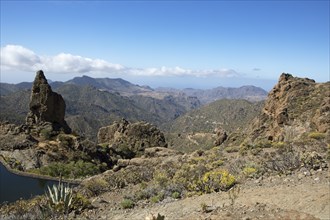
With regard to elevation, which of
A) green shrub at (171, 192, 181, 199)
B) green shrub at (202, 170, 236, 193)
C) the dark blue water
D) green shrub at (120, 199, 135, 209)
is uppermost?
green shrub at (202, 170, 236, 193)

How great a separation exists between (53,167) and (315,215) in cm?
Answer: 3152

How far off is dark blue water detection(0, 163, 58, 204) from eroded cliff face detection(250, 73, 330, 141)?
75.5 feet

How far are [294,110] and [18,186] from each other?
106ft

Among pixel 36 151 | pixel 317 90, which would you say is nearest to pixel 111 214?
pixel 36 151

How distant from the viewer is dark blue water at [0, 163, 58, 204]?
91.4 ft

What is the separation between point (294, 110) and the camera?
44.9 m

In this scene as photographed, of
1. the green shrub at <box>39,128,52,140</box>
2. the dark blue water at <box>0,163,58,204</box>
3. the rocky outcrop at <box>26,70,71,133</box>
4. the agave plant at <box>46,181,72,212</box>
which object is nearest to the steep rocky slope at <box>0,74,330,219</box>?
the agave plant at <box>46,181,72,212</box>

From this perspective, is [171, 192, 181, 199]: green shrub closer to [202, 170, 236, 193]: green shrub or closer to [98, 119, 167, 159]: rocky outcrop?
[202, 170, 236, 193]: green shrub

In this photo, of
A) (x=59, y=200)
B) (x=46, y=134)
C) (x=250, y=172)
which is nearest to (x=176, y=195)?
(x=250, y=172)

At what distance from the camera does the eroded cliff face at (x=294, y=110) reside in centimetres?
3578

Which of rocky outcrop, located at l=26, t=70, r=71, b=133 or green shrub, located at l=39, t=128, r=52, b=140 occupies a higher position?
rocky outcrop, located at l=26, t=70, r=71, b=133

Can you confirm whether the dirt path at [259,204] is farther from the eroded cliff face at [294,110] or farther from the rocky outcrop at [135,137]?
the rocky outcrop at [135,137]

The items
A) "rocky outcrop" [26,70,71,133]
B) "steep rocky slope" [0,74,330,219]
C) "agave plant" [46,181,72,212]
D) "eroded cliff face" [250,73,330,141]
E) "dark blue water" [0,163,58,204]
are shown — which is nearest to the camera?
"steep rocky slope" [0,74,330,219]

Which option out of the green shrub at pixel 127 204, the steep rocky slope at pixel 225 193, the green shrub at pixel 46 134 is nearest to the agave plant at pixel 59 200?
the steep rocky slope at pixel 225 193
